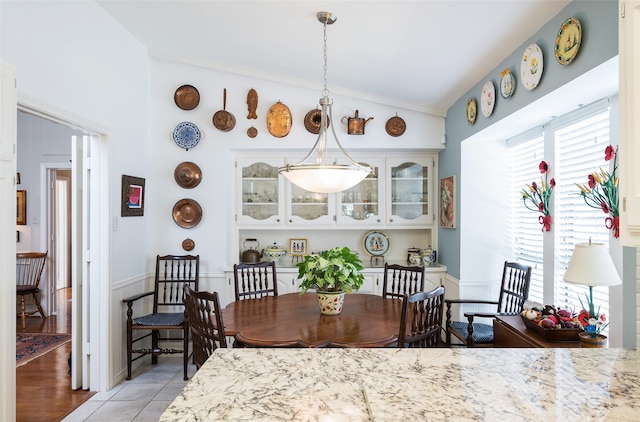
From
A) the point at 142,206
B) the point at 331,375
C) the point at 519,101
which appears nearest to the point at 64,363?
the point at 142,206

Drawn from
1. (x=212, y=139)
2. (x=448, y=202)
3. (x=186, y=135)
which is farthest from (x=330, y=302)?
(x=186, y=135)

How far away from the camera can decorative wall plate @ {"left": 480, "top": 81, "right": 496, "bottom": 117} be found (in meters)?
3.03

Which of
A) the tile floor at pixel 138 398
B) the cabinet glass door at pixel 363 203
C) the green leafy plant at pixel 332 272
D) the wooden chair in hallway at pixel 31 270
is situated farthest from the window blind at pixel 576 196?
the wooden chair in hallway at pixel 31 270

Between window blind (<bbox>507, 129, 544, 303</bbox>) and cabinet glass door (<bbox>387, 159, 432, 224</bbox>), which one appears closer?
window blind (<bbox>507, 129, 544, 303</bbox>)

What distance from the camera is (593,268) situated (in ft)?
6.20

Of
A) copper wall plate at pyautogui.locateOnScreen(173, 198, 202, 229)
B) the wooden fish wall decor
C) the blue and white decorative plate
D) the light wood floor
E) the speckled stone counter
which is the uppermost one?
the wooden fish wall decor

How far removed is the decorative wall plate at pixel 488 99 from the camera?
3.03 metres

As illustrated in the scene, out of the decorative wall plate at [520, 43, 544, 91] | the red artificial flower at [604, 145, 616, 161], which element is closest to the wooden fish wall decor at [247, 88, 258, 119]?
the decorative wall plate at [520, 43, 544, 91]

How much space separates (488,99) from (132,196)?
3.11 m

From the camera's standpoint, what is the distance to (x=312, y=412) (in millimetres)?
974

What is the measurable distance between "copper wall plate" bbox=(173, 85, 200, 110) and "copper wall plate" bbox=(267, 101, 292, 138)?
0.75m

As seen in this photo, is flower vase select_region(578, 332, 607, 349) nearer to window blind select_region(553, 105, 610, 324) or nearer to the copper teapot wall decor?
window blind select_region(553, 105, 610, 324)

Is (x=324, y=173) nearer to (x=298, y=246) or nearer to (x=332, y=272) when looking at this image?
(x=332, y=272)

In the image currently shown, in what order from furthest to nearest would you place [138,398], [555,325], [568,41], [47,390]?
[47,390] → [138,398] → [555,325] → [568,41]
